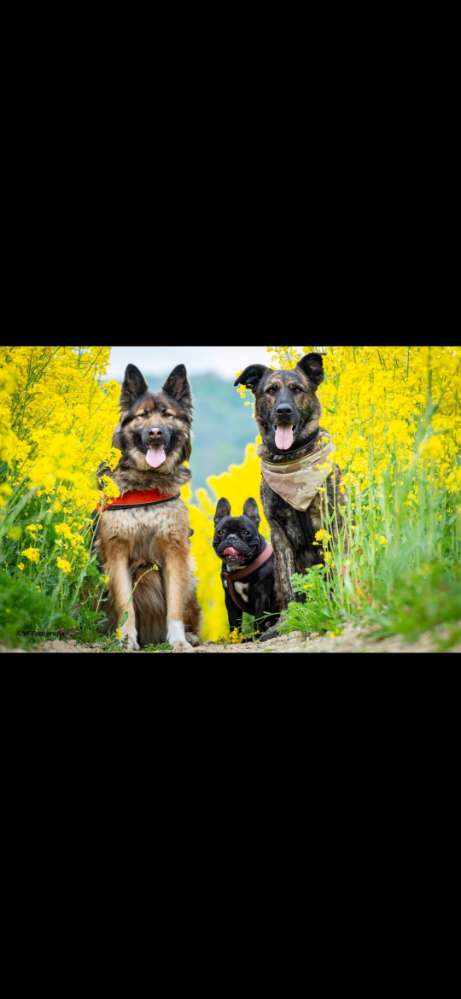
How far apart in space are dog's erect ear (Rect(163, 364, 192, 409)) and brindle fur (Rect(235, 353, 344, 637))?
411mm

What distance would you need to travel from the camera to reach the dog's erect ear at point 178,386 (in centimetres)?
632

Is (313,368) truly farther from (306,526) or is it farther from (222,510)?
(222,510)

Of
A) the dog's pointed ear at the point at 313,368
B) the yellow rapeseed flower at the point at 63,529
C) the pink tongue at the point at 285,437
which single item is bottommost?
the yellow rapeseed flower at the point at 63,529

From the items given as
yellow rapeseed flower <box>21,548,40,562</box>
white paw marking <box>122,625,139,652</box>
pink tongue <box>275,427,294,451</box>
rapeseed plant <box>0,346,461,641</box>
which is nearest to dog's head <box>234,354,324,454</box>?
pink tongue <box>275,427,294,451</box>

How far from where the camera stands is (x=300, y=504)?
6.43 m

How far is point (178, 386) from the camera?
634 centimetres

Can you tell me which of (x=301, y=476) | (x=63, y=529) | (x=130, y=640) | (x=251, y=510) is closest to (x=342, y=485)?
(x=301, y=476)

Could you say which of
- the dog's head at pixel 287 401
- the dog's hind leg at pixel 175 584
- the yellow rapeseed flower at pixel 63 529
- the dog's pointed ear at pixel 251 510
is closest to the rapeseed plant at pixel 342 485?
the yellow rapeseed flower at pixel 63 529

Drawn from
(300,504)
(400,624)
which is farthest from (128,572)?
(400,624)

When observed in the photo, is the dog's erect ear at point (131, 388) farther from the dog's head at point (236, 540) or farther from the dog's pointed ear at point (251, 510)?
the dog's pointed ear at point (251, 510)

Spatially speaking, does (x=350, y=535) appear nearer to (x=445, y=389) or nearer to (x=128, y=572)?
(x=445, y=389)

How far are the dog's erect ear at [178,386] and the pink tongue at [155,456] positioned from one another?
37 cm

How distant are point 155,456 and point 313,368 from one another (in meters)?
1.30

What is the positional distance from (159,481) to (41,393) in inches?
38.6
